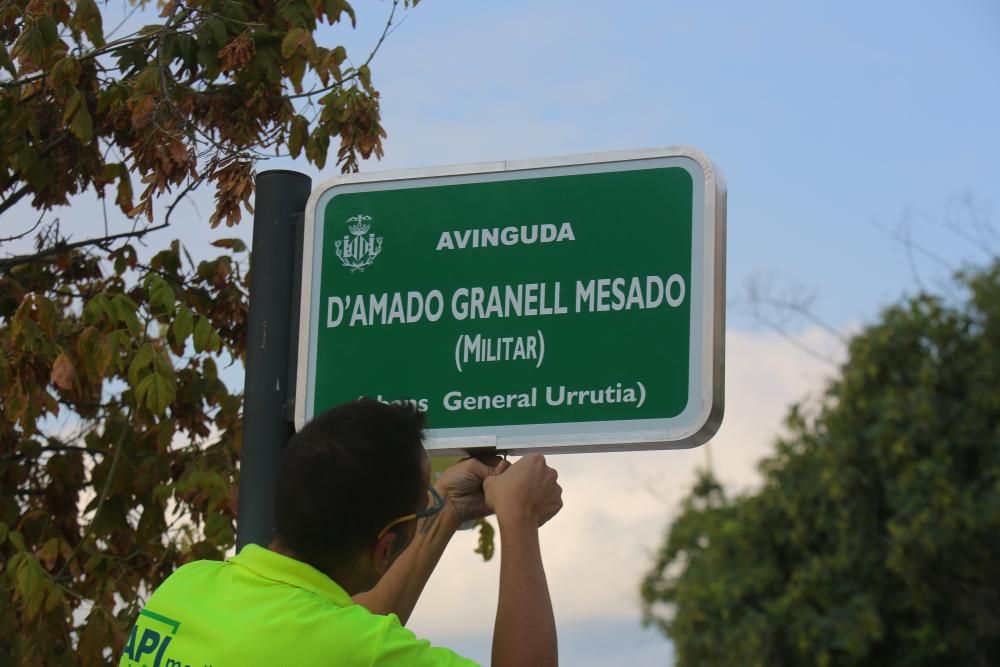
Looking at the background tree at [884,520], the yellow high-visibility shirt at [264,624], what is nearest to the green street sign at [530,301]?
the yellow high-visibility shirt at [264,624]

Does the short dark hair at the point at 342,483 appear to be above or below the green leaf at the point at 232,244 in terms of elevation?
below

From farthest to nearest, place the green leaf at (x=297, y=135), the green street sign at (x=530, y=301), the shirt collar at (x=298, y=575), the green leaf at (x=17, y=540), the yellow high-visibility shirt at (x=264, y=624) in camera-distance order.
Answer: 1. the green leaf at (x=297, y=135)
2. the green leaf at (x=17, y=540)
3. the green street sign at (x=530, y=301)
4. the shirt collar at (x=298, y=575)
5. the yellow high-visibility shirt at (x=264, y=624)

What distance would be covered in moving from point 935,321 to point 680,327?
15605 millimetres

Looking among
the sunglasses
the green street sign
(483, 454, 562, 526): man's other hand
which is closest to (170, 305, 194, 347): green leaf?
the green street sign

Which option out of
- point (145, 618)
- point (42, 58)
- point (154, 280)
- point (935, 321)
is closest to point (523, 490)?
point (145, 618)

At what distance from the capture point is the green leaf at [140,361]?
4.90 metres

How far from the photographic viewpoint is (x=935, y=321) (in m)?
17.4

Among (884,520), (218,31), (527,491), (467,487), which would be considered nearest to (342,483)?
(527,491)

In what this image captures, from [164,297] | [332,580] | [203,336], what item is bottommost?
[332,580]

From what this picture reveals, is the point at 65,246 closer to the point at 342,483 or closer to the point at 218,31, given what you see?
the point at 218,31

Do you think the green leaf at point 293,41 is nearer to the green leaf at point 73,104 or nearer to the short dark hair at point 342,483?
the green leaf at point 73,104

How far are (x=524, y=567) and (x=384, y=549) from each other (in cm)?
23

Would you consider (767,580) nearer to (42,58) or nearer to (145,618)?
(42,58)

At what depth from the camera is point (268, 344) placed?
3010 mm
